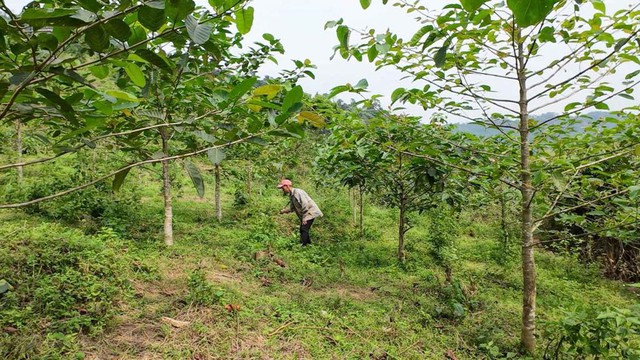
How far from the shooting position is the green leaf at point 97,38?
30.7 inches

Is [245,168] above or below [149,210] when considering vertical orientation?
above

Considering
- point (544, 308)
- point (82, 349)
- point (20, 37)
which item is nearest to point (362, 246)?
point (544, 308)

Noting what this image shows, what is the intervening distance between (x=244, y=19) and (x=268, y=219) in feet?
17.9

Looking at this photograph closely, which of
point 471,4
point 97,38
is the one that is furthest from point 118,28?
point 471,4

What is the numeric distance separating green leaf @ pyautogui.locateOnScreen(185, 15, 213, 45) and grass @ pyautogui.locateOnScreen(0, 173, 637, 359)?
260 cm

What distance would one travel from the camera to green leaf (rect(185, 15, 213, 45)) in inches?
31.2

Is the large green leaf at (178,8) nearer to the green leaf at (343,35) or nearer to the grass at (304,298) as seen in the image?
the green leaf at (343,35)

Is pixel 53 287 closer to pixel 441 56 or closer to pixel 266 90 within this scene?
pixel 266 90

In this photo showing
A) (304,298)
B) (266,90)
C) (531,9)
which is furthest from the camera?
(304,298)

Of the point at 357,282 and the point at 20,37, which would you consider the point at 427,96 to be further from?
the point at 357,282

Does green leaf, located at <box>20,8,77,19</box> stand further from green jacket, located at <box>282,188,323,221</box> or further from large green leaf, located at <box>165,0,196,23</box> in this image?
green jacket, located at <box>282,188,323,221</box>

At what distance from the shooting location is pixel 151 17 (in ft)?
2.49

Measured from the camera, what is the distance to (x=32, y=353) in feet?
7.64

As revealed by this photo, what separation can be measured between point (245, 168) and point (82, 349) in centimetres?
640
